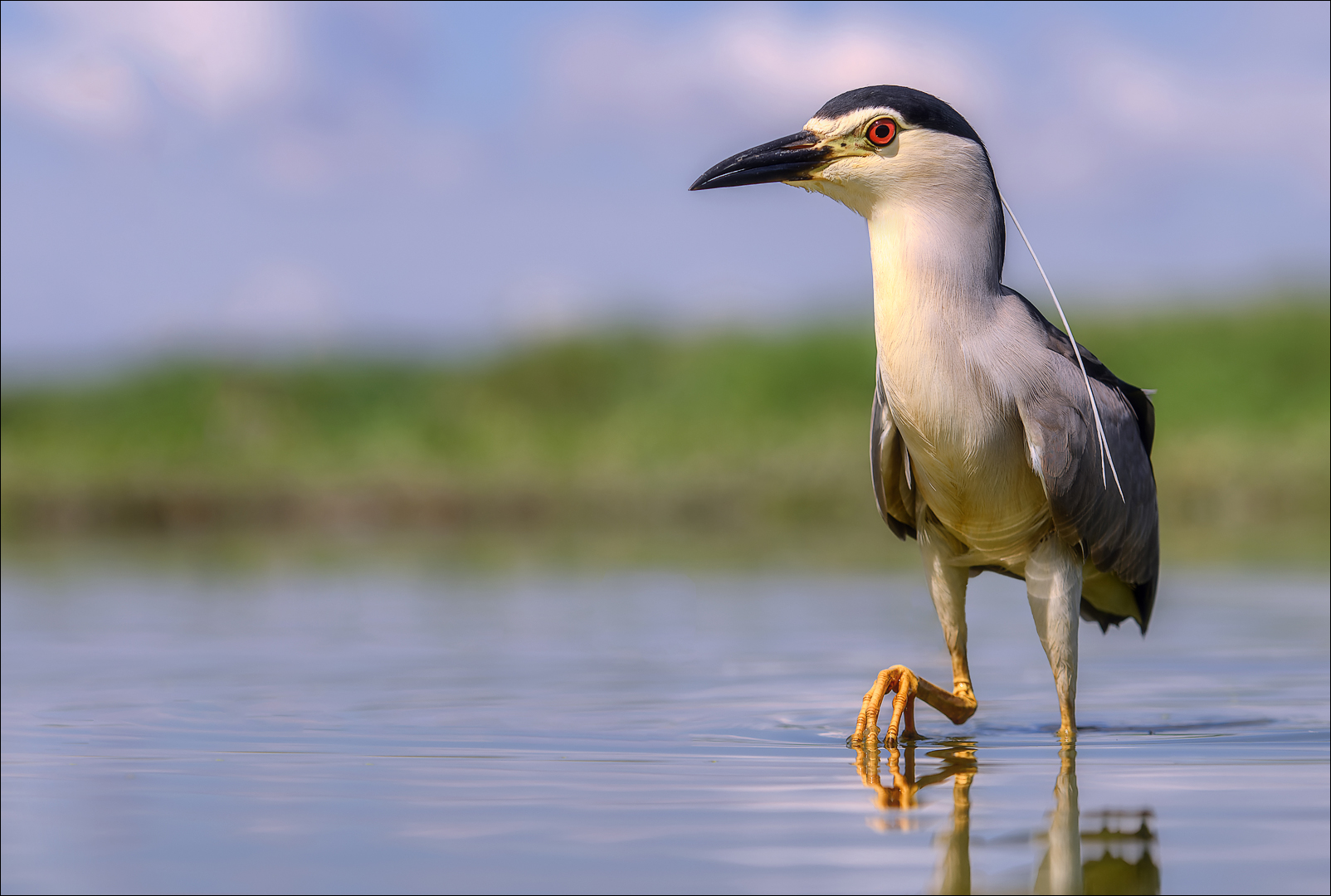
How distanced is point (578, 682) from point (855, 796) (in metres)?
2.77

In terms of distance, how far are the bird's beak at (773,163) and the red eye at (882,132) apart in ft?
0.46

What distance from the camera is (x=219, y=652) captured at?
770 cm

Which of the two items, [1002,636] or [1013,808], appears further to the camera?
[1002,636]

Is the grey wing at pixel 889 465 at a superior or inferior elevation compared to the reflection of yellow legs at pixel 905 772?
superior

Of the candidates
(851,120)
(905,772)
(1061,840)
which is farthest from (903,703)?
(851,120)

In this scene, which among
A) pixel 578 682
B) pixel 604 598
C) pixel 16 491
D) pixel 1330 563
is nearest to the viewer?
pixel 578 682

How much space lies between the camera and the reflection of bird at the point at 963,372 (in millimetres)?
4641

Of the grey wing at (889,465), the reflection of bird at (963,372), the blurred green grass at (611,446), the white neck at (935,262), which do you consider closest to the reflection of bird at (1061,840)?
the reflection of bird at (963,372)

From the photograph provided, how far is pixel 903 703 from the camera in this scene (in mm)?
4891

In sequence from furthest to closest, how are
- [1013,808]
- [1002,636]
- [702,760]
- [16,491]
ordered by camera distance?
[16,491]
[1002,636]
[702,760]
[1013,808]

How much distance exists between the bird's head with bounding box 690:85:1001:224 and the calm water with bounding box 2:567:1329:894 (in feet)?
5.46

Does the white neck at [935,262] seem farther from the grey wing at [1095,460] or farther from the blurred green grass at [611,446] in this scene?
the blurred green grass at [611,446]

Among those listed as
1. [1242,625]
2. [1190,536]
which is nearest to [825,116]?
[1242,625]

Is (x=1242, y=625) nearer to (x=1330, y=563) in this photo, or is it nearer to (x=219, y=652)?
(x=1330, y=563)
